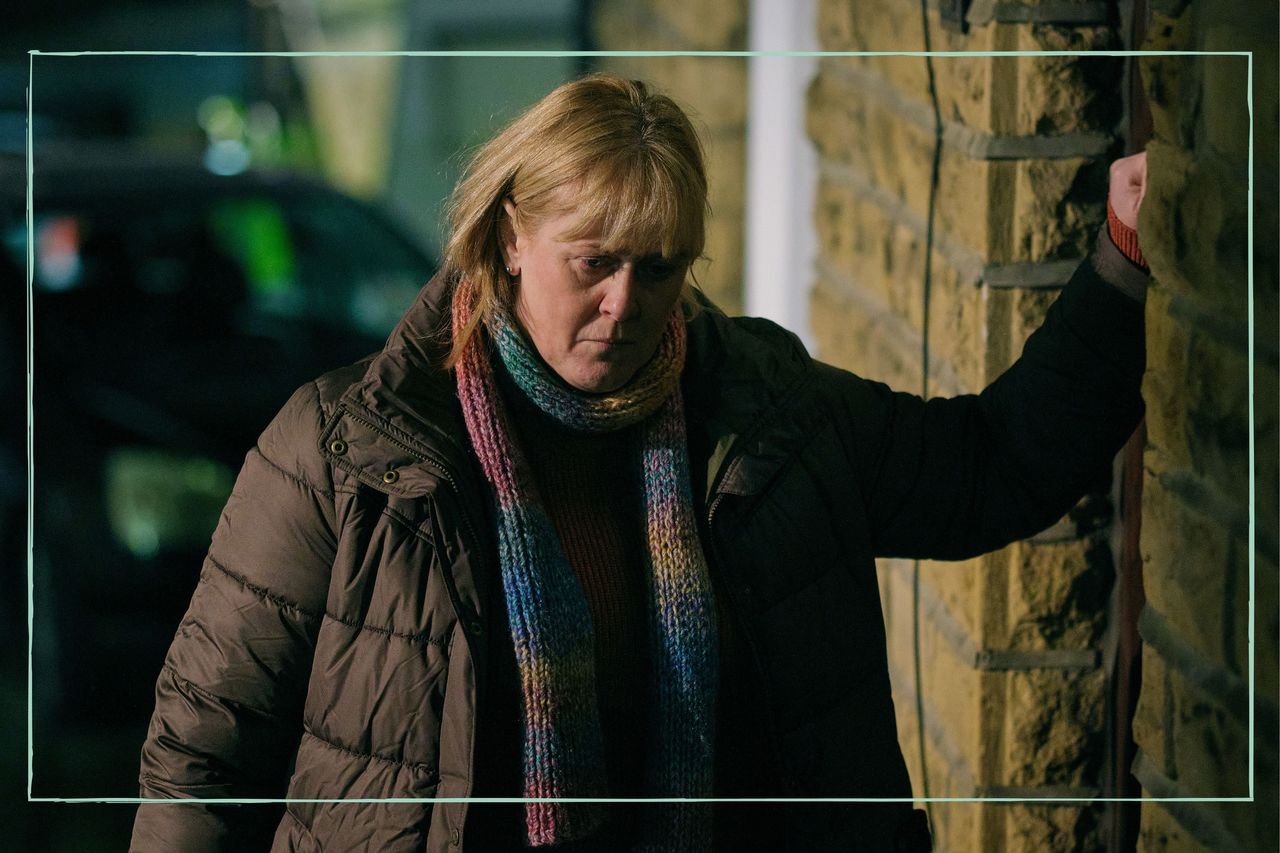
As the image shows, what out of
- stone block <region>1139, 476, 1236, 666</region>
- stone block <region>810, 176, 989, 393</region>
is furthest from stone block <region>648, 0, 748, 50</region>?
stone block <region>1139, 476, 1236, 666</region>

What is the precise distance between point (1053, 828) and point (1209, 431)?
0.71m

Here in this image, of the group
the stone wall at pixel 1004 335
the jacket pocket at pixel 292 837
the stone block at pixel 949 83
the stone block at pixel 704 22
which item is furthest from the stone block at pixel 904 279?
the jacket pocket at pixel 292 837

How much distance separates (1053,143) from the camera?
202cm

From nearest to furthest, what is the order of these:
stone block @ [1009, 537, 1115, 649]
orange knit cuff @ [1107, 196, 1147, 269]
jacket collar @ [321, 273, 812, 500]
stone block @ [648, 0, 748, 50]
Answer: jacket collar @ [321, 273, 812, 500] < orange knit cuff @ [1107, 196, 1147, 269] < stone block @ [1009, 537, 1115, 649] < stone block @ [648, 0, 748, 50]

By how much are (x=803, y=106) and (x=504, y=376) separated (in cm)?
180

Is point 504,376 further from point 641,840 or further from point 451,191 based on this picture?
point 641,840

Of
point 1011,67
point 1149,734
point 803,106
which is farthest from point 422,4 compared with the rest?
point 1149,734

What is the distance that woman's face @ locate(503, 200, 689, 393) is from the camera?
5.31ft

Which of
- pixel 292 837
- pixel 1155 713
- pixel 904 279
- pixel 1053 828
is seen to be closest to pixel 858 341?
pixel 904 279

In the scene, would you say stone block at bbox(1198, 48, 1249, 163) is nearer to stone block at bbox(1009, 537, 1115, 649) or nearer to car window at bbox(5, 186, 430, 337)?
stone block at bbox(1009, 537, 1115, 649)

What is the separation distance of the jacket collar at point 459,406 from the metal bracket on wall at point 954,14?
574mm

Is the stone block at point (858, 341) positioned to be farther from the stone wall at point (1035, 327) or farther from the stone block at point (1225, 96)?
the stone block at point (1225, 96)

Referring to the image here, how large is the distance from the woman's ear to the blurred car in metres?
0.56

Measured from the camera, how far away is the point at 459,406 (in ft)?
5.58
